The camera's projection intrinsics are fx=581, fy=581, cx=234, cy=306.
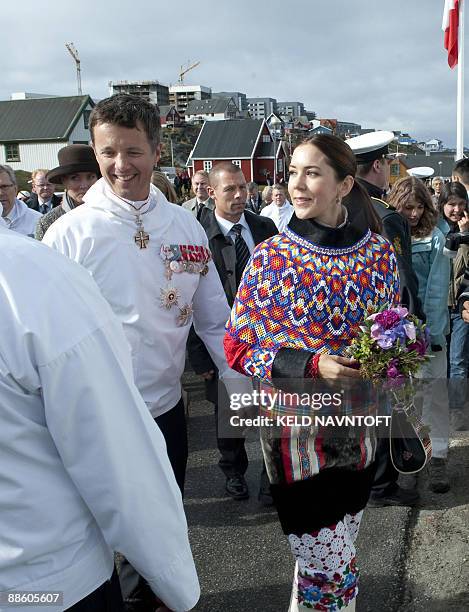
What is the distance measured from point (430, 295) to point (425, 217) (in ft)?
1.85

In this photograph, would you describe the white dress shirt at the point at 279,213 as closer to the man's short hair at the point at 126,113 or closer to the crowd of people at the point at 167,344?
the crowd of people at the point at 167,344

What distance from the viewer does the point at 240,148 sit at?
54.7 metres

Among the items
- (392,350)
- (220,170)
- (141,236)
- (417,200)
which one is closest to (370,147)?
(417,200)

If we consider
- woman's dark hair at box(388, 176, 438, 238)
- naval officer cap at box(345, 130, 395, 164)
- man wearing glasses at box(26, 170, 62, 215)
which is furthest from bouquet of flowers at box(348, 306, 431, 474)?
man wearing glasses at box(26, 170, 62, 215)

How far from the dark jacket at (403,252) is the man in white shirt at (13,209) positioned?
3.53m

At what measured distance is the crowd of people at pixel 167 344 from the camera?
3.94 feet

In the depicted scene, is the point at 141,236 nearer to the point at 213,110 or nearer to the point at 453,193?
the point at 453,193

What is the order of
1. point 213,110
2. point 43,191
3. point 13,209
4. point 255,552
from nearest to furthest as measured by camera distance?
1. point 255,552
2. point 13,209
3. point 43,191
4. point 213,110

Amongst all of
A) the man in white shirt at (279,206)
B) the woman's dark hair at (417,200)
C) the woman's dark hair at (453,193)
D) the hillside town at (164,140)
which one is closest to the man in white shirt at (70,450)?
the woman's dark hair at (417,200)

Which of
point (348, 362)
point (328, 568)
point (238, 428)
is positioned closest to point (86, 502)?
point (348, 362)

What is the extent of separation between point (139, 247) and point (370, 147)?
176cm

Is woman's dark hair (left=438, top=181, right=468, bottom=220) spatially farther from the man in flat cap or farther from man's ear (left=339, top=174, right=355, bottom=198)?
man's ear (left=339, top=174, right=355, bottom=198)

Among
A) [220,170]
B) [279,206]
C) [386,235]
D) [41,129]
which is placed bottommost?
[386,235]

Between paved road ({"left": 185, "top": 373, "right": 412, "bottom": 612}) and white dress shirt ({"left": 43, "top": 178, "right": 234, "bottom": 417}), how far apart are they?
1.03m
